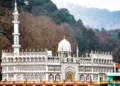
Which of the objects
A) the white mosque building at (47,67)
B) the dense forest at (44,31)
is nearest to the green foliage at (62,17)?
the dense forest at (44,31)

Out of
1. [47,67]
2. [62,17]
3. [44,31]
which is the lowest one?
[47,67]

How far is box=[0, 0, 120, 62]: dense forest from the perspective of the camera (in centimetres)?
8765

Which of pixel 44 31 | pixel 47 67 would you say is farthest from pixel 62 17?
pixel 47 67

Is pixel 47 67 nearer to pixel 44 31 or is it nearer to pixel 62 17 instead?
pixel 44 31

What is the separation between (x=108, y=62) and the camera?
245 ft

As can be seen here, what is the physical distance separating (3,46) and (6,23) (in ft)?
18.7

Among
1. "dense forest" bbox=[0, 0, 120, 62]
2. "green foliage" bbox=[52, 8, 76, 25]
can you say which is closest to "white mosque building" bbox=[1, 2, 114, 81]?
"dense forest" bbox=[0, 0, 120, 62]

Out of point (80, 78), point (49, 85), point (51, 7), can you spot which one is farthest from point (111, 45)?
point (49, 85)

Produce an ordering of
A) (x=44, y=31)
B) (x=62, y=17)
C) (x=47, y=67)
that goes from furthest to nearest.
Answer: (x=62, y=17)
(x=44, y=31)
(x=47, y=67)

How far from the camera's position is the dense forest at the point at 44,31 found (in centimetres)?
8765

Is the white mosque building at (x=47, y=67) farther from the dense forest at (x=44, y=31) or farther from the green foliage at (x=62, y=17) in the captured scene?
the green foliage at (x=62, y=17)

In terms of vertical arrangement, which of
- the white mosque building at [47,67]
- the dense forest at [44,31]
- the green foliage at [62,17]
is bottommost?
the white mosque building at [47,67]

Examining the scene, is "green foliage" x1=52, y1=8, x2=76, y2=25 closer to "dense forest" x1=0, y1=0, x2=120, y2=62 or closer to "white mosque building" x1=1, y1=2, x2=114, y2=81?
"dense forest" x1=0, y1=0, x2=120, y2=62

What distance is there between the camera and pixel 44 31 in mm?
99562
